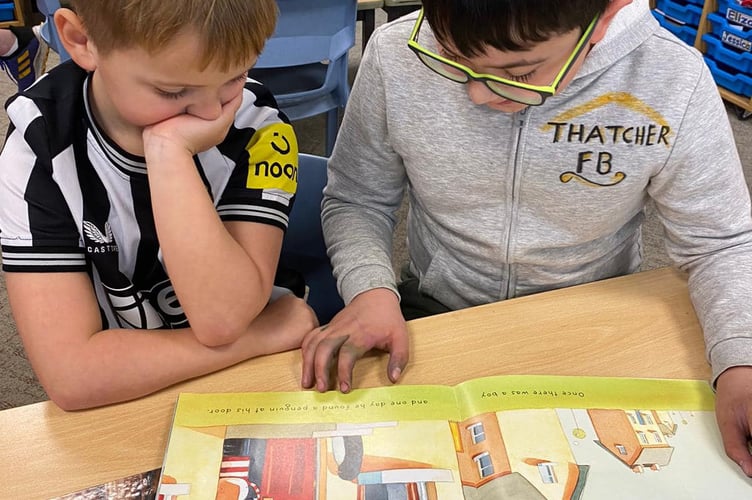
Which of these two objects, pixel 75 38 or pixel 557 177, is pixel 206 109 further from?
pixel 557 177

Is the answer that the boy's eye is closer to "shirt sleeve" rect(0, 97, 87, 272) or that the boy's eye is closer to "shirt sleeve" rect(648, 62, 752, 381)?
"shirt sleeve" rect(648, 62, 752, 381)

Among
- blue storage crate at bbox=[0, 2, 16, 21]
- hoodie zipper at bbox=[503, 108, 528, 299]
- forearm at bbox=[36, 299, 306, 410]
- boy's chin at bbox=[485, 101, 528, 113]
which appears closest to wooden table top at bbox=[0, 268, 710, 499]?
forearm at bbox=[36, 299, 306, 410]

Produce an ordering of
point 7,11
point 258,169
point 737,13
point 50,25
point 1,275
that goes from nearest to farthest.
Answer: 1. point 258,169
2. point 50,25
3. point 1,275
4. point 737,13
5. point 7,11

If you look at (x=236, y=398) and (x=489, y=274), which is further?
(x=489, y=274)

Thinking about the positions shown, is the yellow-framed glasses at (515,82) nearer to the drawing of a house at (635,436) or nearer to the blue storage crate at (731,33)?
the drawing of a house at (635,436)

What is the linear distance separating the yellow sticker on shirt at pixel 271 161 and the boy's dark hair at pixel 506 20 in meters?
0.27

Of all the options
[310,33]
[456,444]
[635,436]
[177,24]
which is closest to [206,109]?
[177,24]

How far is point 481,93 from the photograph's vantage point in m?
0.77

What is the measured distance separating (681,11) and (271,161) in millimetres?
2967

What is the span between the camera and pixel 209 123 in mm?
771

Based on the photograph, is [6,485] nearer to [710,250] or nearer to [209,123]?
[209,123]

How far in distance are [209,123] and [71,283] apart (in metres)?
0.23

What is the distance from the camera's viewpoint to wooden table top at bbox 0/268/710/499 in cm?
65

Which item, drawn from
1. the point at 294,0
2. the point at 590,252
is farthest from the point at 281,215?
the point at 294,0
